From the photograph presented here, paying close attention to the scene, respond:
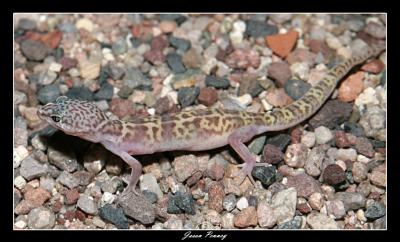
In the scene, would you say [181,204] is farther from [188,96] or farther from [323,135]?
[323,135]

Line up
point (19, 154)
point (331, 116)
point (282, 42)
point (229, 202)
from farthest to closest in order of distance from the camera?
point (282, 42)
point (331, 116)
point (19, 154)
point (229, 202)

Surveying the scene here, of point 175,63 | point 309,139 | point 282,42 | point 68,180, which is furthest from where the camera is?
point 282,42

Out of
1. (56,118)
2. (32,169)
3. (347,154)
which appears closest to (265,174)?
(347,154)

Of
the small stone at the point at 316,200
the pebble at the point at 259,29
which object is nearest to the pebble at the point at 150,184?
the small stone at the point at 316,200

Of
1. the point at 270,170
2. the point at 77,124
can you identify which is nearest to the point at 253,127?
the point at 270,170

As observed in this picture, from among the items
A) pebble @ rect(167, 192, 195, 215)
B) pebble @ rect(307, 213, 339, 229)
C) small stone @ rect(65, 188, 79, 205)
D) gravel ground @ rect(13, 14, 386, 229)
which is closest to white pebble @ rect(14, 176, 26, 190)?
gravel ground @ rect(13, 14, 386, 229)

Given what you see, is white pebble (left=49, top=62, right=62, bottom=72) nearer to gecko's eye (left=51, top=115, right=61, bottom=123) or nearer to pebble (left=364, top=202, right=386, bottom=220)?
gecko's eye (left=51, top=115, right=61, bottom=123)

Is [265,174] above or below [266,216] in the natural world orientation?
above
